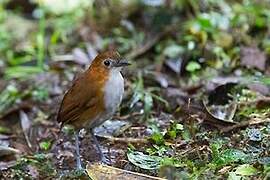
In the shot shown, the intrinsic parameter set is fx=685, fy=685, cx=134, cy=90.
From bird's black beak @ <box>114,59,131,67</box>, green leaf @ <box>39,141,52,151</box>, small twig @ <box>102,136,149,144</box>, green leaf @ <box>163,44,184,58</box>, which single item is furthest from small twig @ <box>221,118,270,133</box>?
green leaf @ <box>163,44,184,58</box>

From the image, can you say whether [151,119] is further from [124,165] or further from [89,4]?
[89,4]

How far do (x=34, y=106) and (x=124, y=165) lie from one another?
222 cm

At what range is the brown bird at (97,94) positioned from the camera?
429 centimetres

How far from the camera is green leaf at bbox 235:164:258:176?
3.72 m

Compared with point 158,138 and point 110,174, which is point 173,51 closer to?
point 158,138

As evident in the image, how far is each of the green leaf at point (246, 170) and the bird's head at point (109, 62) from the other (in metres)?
1.06

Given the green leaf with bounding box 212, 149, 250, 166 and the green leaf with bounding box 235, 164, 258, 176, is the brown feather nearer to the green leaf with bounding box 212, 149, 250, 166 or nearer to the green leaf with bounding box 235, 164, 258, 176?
the green leaf with bounding box 212, 149, 250, 166

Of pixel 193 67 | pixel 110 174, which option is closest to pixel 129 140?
pixel 110 174

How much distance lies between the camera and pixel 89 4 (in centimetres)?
812

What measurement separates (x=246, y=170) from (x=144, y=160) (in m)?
0.64

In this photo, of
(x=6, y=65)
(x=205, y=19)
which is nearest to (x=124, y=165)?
(x=205, y=19)

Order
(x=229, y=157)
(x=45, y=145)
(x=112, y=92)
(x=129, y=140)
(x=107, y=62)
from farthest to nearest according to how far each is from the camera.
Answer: (x=45, y=145), (x=129, y=140), (x=107, y=62), (x=112, y=92), (x=229, y=157)

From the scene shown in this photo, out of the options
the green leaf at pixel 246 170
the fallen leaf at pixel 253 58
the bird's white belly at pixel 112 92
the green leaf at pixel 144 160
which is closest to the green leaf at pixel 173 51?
the fallen leaf at pixel 253 58

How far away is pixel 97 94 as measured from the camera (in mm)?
4301
